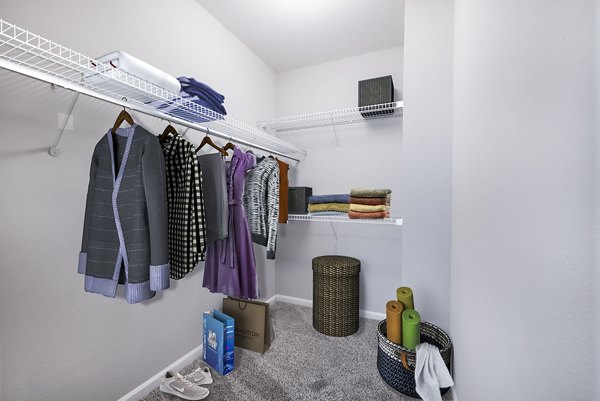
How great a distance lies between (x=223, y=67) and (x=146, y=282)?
1757mm

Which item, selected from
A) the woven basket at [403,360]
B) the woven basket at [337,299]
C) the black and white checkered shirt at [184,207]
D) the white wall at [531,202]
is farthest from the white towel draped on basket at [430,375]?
the black and white checkered shirt at [184,207]

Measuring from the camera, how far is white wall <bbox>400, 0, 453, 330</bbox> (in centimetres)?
156

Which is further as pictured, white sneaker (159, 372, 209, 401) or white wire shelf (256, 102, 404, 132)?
white wire shelf (256, 102, 404, 132)

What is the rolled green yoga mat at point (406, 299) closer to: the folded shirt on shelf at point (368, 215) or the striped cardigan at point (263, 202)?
the folded shirt on shelf at point (368, 215)

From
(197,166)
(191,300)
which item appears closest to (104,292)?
(197,166)

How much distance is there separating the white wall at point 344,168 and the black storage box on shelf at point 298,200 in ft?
1.11

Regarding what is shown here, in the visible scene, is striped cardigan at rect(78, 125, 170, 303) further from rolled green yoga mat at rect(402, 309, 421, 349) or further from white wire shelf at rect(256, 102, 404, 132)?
white wire shelf at rect(256, 102, 404, 132)

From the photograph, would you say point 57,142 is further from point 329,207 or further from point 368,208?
point 368,208

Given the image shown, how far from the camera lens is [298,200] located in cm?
235

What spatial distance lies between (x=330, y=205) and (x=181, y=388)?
1.51 m

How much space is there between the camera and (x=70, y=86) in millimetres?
940

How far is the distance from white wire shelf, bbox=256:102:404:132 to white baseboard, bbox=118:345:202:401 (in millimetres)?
1938

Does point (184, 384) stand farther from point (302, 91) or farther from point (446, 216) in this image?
point (302, 91)

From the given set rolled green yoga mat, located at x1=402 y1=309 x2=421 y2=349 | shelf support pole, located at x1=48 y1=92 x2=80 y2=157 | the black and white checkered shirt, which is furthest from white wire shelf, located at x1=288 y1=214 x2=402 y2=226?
shelf support pole, located at x1=48 y1=92 x2=80 y2=157
